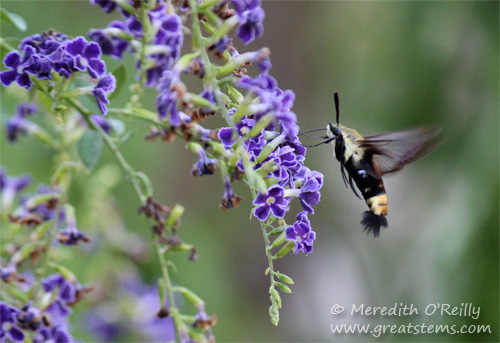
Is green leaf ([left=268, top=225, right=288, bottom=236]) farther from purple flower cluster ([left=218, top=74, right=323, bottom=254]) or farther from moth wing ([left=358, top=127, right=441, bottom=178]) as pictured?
moth wing ([left=358, top=127, right=441, bottom=178])

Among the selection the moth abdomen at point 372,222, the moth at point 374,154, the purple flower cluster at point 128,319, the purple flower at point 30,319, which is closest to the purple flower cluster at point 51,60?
the purple flower at point 30,319

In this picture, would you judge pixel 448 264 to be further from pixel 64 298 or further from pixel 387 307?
pixel 64 298

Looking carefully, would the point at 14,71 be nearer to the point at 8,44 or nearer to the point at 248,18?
the point at 8,44

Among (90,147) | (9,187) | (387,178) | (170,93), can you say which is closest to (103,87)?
(90,147)

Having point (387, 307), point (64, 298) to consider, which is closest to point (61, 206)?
point (64, 298)

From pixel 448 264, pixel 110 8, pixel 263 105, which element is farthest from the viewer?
pixel 448 264

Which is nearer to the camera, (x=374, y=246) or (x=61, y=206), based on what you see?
(x=61, y=206)
